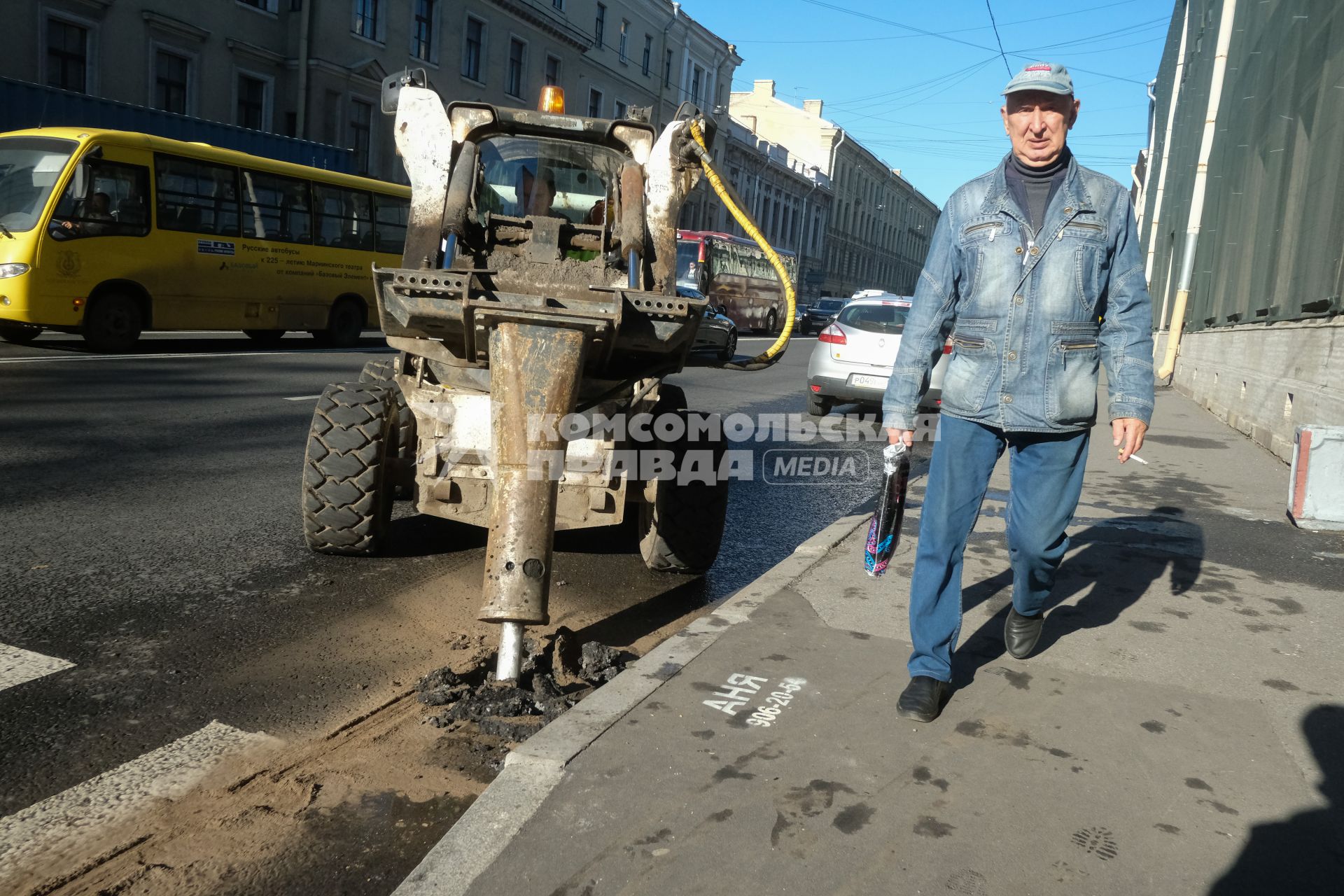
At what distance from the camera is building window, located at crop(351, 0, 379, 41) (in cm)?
3169

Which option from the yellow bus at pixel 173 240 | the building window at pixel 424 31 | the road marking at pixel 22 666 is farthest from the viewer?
the building window at pixel 424 31

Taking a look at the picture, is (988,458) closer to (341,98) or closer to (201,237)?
(201,237)

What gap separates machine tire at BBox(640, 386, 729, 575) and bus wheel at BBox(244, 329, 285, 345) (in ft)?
48.7

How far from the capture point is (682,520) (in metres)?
5.27

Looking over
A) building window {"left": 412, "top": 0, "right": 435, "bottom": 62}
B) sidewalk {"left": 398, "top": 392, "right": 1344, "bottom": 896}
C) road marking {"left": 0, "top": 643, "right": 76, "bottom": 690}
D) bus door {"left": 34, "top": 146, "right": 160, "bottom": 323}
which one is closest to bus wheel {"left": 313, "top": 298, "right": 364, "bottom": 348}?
bus door {"left": 34, "top": 146, "right": 160, "bottom": 323}

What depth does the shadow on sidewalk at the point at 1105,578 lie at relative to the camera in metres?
4.25

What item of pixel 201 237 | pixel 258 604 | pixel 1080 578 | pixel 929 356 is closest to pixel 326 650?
pixel 258 604

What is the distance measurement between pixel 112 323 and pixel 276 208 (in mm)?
3960

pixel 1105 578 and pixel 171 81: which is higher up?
pixel 171 81

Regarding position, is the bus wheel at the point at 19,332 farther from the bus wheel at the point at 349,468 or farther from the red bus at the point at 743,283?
the red bus at the point at 743,283

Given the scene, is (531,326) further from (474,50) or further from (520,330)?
(474,50)

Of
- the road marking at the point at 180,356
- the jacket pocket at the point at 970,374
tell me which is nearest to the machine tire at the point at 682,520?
the jacket pocket at the point at 970,374

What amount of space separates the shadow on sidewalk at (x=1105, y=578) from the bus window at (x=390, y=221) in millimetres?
16447

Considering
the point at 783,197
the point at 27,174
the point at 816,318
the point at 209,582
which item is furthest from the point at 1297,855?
the point at 783,197
